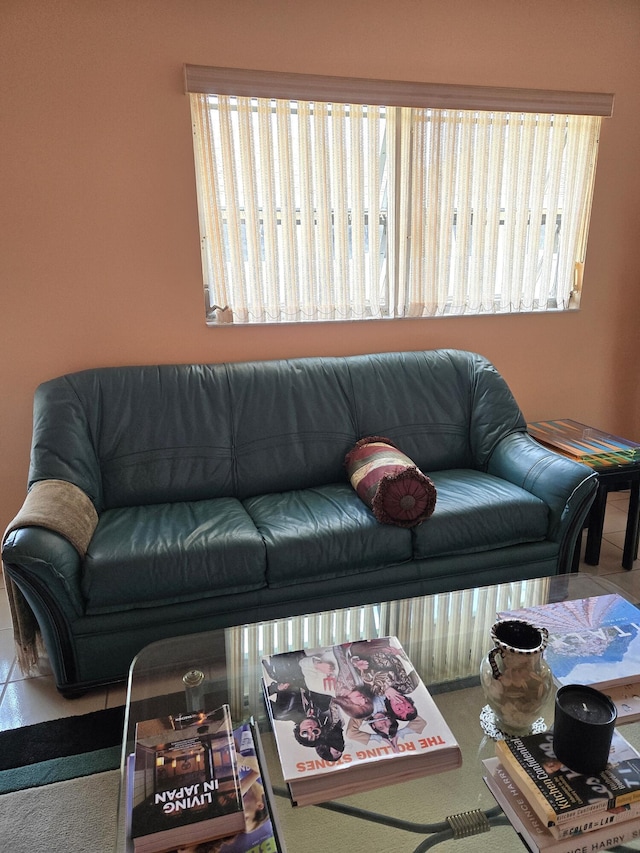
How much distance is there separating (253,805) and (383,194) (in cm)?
246

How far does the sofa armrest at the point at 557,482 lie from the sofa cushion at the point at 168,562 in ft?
3.64

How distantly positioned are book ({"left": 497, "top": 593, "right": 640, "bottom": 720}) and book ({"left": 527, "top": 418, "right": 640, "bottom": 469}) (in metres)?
0.96

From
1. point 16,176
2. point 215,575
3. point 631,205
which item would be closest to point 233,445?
point 215,575

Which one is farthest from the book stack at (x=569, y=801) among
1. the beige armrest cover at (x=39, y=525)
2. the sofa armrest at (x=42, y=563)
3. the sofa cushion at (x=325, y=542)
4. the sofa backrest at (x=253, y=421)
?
the sofa backrest at (x=253, y=421)

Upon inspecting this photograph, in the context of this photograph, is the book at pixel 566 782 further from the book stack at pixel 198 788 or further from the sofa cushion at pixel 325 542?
the sofa cushion at pixel 325 542

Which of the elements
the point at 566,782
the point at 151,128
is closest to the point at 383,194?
the point at 151,128

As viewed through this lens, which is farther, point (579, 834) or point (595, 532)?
point (595, 532)

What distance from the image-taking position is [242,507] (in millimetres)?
2248

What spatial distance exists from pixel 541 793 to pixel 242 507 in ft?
4.81

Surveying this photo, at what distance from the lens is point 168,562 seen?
1852 millimetres

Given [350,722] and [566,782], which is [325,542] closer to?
[350,722]

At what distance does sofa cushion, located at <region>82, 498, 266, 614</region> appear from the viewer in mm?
1807

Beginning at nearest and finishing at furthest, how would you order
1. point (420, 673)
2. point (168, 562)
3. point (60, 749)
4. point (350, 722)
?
point (350, 722) < point (420, 673) < point (60, 749) < point (168, 562)

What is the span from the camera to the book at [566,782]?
0.96m
